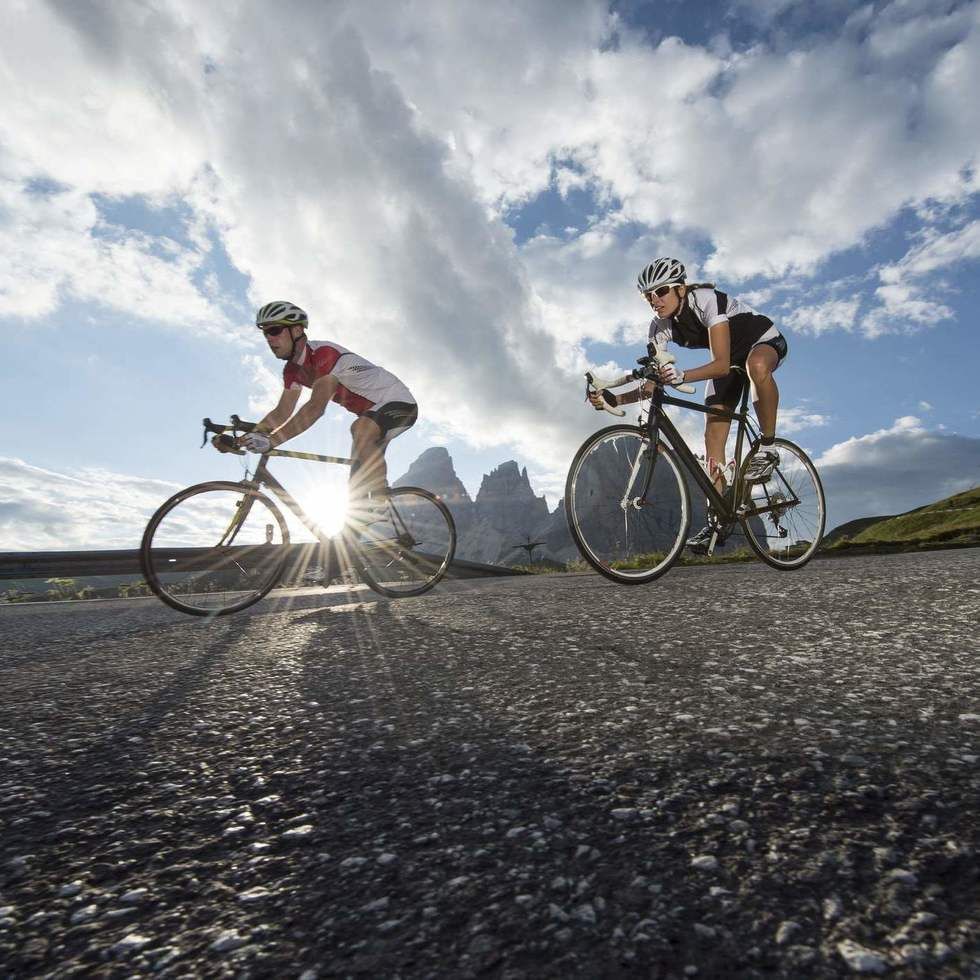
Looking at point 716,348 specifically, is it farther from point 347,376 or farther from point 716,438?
point 347,376

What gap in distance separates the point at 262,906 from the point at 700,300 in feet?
17.9

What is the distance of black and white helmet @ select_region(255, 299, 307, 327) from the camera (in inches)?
240

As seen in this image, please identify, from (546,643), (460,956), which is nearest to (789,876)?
(460,956)

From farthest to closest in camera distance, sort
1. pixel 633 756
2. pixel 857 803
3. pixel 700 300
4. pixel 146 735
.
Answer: pixel 700 300 → pixel 146 735 → pixel 633 756 → pixel 857 803

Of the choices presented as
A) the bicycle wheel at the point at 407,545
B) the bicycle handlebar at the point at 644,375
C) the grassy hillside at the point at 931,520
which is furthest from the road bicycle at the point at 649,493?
the grassy hillside at the point at 931,520

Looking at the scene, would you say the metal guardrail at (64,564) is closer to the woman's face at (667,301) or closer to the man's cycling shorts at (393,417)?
the man's cycling shorts at (393,417)

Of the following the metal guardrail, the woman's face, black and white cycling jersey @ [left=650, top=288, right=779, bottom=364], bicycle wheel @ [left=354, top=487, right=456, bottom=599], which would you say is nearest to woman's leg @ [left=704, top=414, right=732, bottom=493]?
black and white cycling jersey @ [left=650, top=288, right=779, bottom=364]

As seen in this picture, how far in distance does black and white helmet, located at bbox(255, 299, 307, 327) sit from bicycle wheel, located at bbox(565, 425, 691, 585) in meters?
2.98

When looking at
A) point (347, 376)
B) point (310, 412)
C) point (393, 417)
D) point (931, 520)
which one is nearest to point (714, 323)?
point (393, 417)

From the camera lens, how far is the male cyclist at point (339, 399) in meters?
6.07

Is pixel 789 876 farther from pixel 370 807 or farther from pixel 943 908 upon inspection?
pixel 370 807

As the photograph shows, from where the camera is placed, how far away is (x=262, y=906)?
104 cm

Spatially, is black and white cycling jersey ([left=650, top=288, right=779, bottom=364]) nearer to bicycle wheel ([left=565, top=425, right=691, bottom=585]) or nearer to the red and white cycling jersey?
bicycle wheel ([left=565, top=425, right=691, bottom=585])

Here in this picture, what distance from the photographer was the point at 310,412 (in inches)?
239
